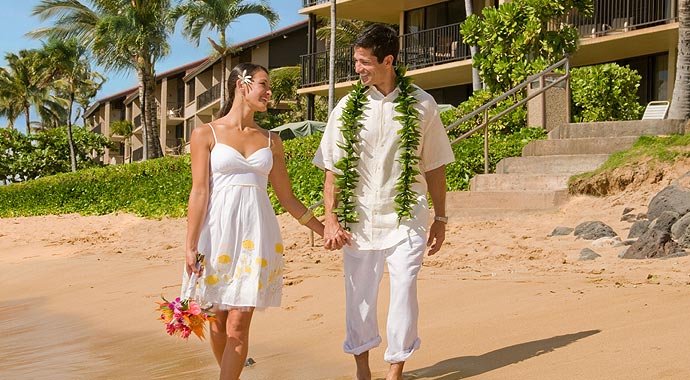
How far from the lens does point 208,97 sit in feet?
162

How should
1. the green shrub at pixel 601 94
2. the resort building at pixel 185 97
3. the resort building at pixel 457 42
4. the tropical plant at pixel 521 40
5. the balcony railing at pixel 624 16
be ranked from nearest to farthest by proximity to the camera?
the green shrub at pixel 601 94, the tropical plant at pixel 521 40, the balcony railing at pixel 624 16, the resort building at pixel 457 42, the resort building at pixel 185 97

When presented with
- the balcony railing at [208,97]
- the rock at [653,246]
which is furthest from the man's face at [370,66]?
the balcony railing at [208,97]

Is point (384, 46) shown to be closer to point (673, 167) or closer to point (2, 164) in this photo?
point (673, 167)

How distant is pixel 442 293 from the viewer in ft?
25.5

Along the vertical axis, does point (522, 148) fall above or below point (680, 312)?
above

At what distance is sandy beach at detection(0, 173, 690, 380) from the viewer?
18.4 feet

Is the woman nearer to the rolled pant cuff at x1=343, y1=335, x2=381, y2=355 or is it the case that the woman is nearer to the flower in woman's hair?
the flower in woman's hair

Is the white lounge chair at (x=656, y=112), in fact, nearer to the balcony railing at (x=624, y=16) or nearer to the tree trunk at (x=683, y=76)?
the tree trunk at (x=683, y=76)

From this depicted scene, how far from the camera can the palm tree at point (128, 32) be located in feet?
114

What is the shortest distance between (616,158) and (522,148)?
1920 mm

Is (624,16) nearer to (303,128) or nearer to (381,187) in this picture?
(303,128)

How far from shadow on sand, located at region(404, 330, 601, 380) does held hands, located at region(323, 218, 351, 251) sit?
0.97m

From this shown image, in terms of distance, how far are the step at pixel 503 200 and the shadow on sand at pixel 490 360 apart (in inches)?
212

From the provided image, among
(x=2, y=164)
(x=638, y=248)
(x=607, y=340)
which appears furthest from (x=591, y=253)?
(x=2, y=164)
